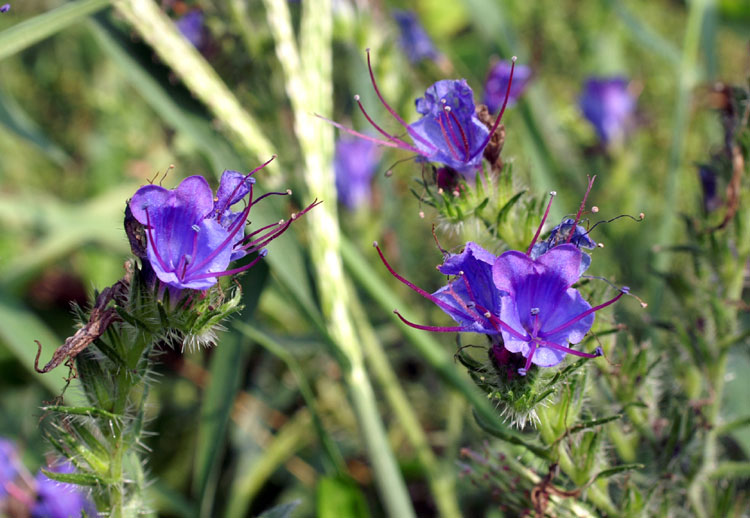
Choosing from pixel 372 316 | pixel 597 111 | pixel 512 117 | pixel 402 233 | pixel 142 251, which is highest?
pixel 597 111

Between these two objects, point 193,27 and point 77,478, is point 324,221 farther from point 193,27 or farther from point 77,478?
point 193,27

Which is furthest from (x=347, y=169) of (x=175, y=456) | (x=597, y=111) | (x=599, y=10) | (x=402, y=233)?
(x=599, y=10)

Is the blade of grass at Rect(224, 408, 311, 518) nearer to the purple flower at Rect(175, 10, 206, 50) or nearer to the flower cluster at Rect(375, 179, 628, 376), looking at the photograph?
the purple flower at Rect(175, 10, 206, 50)

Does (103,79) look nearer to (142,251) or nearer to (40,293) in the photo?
(40,293)

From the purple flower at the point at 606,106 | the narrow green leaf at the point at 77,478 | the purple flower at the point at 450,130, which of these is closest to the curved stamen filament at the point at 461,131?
the purple flower at the point at 450,130

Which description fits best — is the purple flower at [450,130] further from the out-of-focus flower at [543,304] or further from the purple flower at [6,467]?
the purple flower at [6,467]

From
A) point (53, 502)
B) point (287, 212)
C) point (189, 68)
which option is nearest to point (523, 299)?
point (189, 68)
